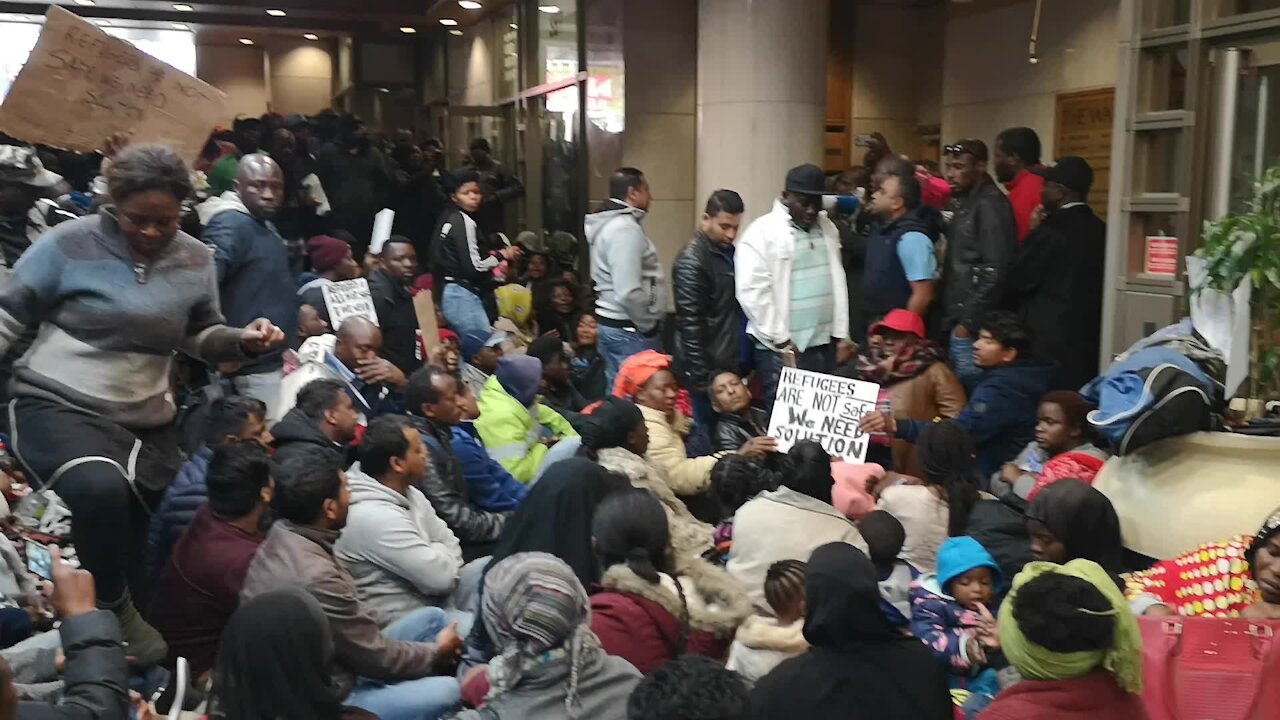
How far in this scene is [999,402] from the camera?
570 centimetres

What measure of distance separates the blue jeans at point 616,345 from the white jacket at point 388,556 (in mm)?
3286

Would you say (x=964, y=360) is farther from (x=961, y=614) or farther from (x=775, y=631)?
(x=775, y=631)

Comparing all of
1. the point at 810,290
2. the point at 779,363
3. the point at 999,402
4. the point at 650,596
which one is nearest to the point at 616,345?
the point at 779,363

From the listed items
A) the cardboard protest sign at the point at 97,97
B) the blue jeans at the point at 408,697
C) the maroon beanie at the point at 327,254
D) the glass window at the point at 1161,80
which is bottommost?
the blue jeans at the point at 408,697

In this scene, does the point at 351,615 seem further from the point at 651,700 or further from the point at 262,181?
the point at 262,181

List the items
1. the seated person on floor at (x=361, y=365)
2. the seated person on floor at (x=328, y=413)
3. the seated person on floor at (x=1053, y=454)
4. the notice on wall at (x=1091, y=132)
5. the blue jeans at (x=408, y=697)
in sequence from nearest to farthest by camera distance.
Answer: the blue jeans at (x=408, y=697), the seated person on floor at (x=328, y=413), the seated person on floor at (x=1053, y=454), the seated person on floor at (x=361, y=365), the notice on wall at (x=1091, y=132)

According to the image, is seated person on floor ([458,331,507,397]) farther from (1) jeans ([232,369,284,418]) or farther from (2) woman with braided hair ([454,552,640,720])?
(2) woman with braided hair ([454,552,640,720])

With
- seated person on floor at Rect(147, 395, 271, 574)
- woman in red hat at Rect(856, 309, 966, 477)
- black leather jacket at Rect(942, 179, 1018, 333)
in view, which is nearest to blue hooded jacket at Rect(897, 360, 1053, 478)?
woman in red hat at Rect(856, 309, 966, 477)

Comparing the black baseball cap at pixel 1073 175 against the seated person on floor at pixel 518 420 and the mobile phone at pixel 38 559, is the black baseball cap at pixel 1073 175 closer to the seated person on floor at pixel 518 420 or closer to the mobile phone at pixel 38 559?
the seated person on floor at pixel 518 420

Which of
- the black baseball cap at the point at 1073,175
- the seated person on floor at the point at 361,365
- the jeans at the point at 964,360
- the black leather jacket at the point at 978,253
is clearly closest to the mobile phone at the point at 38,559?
the seated person on floor at the point at 361,365

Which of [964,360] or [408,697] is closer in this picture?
[408,697]

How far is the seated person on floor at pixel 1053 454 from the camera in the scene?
499cm

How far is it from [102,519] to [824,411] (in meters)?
3.43

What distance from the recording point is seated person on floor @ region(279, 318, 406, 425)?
570cm
